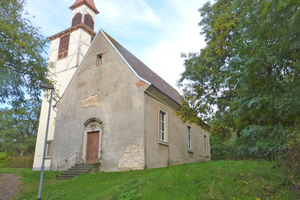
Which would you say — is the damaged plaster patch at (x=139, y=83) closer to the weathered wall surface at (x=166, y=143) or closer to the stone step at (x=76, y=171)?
the weathered wall surface at (x=166, y=143)

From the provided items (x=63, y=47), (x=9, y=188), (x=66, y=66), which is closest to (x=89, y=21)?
(x=63, y=47)

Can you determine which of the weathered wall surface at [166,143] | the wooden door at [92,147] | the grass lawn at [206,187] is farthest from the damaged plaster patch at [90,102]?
the grass lawn at [206,187]

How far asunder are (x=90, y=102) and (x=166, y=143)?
18.6 ft

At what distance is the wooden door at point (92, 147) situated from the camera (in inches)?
552

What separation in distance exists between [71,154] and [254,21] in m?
13.0

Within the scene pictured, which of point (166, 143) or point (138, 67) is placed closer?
point (166, 143)

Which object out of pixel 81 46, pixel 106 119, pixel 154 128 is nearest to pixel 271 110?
pixel 154 128

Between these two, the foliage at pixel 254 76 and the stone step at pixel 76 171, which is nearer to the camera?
the foliage at pixel 254 76

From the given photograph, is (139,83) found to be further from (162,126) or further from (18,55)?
(18,55)

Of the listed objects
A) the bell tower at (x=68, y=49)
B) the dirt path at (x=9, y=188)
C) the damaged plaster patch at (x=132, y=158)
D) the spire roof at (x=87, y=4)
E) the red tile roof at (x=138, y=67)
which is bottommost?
the dirt path at (x=9, y=188)

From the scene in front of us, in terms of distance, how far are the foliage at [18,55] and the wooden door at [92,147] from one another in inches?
163

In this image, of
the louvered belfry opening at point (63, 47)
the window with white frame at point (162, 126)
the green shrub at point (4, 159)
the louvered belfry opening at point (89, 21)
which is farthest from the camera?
the louvered belfry opening at point (89, 21)

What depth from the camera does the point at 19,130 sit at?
114ft

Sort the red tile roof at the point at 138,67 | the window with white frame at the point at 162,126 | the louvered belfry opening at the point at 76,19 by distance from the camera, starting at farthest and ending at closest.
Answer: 1. the louvered belfry opening at the point at 76,19
2. the red tile roof at the point at 138,67
3. the window with white frame at the point at 162,126
